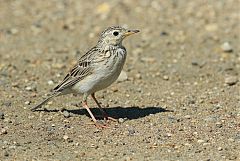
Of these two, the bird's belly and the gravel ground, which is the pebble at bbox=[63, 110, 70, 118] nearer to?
the gravel ground

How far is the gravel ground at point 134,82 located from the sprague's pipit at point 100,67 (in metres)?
0.50

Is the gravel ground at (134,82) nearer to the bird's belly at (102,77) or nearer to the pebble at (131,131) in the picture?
the pebble at (131,131)

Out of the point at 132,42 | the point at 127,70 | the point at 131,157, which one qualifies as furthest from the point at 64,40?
the point at 131,157

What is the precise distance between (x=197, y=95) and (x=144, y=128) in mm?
2132

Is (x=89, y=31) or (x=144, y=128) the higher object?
(x=89, y=31)

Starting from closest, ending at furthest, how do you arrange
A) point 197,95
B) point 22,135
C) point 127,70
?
point 22,135
point 197,95
point 127,70

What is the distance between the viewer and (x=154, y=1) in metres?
18.7

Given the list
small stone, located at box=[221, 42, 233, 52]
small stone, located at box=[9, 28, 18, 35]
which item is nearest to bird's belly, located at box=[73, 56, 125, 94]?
small stone, located at box=[221, 42, 233, 52]

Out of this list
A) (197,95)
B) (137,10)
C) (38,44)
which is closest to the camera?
(197,95)

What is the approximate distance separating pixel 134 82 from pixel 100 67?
284cm

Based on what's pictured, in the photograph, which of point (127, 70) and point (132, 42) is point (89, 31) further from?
point (127, 70)

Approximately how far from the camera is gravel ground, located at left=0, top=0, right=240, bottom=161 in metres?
8.57

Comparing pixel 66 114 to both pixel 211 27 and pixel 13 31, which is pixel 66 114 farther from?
pixel 211 27

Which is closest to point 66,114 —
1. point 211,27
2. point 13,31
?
point 13,31
